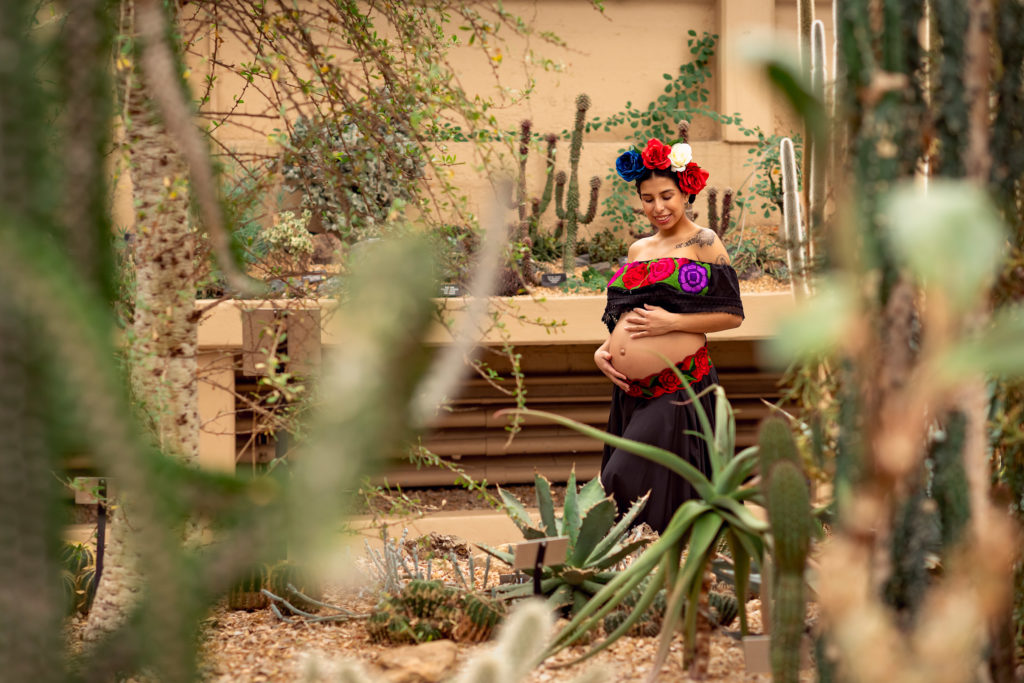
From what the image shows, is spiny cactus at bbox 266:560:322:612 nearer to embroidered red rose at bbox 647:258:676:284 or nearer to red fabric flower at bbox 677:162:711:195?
embroidered red rose at bbox 647:258:676:284

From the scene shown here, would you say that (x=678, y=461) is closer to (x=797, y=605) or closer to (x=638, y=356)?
(x=797, y=605)

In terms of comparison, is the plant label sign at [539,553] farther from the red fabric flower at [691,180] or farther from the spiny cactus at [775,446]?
the red fabric flower at [691,180]

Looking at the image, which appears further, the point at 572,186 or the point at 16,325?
the point at 572,186

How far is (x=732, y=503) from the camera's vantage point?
5.40ft

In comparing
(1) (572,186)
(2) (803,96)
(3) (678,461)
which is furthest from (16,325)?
(1) (572,186)

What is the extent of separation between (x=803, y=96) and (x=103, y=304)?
79 cm

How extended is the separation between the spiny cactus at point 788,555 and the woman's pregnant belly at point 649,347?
2.15 m

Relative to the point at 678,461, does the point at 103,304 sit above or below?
above

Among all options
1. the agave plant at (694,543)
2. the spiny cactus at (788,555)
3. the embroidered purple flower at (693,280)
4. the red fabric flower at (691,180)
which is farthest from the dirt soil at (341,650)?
the red fabric flower at (691,180)

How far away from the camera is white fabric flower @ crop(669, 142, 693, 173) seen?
129 inches

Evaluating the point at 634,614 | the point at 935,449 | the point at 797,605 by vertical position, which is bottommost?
the point at 634,614

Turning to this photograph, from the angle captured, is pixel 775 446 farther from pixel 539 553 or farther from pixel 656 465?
pixel 656 465

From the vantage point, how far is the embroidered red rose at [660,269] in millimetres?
3393

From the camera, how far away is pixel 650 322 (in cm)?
338
